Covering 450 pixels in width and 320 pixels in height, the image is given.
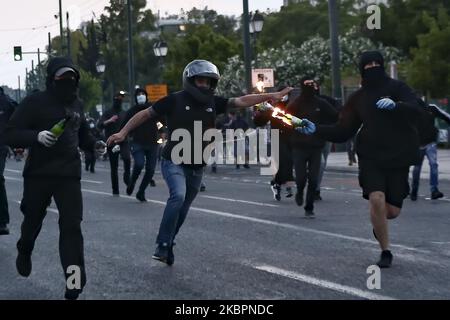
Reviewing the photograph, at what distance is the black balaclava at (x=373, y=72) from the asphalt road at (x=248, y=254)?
1.59 m

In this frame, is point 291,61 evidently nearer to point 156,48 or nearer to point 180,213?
point 156,48

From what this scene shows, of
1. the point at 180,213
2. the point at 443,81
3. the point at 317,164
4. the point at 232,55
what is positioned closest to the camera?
the point at 180,213

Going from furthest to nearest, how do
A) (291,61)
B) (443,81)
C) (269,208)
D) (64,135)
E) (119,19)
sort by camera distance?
(119,19)
(291,61)
(443,81)
(269,208)
(64,135)

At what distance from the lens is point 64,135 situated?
9.15 meters

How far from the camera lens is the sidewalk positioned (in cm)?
2648

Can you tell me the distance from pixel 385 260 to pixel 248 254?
5.33 feet

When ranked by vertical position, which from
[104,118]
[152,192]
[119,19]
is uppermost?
[119,19]

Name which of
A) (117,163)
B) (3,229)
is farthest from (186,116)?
(117,163)

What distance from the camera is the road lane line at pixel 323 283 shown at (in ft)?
28.6

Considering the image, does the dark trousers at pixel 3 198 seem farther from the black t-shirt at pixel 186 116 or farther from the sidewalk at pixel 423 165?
the sidewalk at pixel 423 165

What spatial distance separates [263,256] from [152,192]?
11343 millimetres

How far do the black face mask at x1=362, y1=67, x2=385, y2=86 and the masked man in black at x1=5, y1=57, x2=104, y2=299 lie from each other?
2.73m

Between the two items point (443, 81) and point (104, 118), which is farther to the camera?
point (443, 81)
